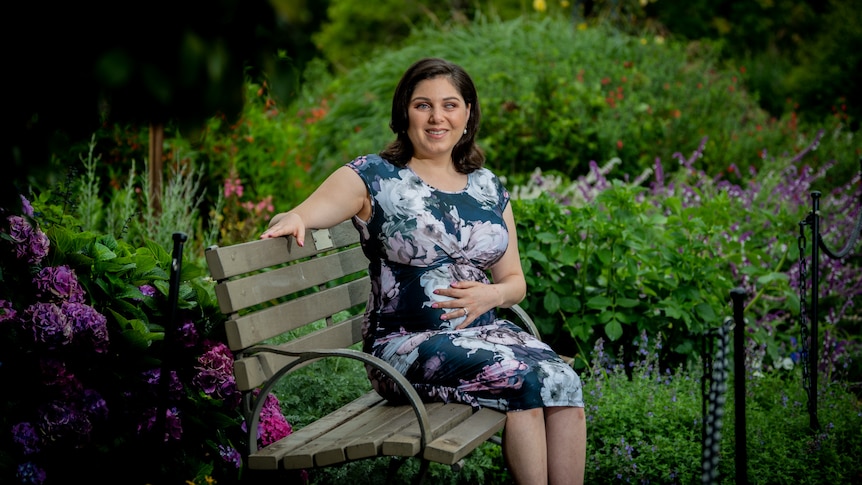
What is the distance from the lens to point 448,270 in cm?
309

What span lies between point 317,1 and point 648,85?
8.23 meters

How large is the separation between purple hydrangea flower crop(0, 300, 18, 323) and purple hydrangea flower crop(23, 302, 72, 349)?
0.14 ft

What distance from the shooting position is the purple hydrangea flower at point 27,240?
8.79 ft

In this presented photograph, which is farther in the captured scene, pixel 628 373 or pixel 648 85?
pixel 648 85

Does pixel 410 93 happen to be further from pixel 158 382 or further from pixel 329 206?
pixel 158 382

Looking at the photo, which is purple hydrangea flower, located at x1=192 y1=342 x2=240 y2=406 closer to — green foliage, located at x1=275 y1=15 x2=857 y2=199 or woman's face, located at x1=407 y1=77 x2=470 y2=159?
woman's face, located at x1=407 y1=77 x2=470 y2=159

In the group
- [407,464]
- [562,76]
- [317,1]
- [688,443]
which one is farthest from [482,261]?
[562,76]

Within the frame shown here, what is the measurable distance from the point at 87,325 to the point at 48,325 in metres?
0.11

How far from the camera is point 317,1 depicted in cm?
121

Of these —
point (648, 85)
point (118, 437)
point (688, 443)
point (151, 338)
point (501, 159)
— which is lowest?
point (688, 443)

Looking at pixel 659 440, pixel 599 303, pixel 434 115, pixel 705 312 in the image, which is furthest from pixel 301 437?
pixel 705 312

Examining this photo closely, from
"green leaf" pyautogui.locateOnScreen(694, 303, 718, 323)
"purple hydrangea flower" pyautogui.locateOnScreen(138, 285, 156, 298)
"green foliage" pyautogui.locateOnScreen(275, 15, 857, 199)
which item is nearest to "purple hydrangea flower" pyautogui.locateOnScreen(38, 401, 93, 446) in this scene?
"purple hydrangea flower" pyautogui.locateOnScreen(138, 285, 156, 298)

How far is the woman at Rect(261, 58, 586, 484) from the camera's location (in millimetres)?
2769

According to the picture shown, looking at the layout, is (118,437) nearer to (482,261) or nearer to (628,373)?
(482,261)
